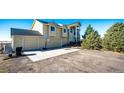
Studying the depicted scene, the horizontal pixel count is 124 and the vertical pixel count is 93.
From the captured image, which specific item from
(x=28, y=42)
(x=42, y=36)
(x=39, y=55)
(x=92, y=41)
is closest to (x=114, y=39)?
(x=92, y=41)

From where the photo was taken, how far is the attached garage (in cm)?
773

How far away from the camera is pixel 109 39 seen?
812cm

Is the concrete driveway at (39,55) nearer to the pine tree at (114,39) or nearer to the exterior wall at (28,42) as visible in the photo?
the exterior wall at (28,42)

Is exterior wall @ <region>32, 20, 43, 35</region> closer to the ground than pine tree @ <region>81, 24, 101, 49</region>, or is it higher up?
higher up

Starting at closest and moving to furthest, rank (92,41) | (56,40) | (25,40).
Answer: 1. (25,40)
2. (92,41)
3. (56,40)

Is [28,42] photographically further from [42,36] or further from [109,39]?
[109,39]

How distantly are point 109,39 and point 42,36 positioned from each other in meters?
6.12

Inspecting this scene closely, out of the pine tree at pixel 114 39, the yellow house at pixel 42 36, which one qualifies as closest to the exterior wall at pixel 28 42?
the yellow house at pixel 42 36

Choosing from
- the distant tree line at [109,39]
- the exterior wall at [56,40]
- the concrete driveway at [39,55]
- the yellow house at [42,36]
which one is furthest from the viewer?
the exterior wall at [56,40]

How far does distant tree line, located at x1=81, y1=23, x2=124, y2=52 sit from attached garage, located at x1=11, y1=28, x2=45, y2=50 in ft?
14.8

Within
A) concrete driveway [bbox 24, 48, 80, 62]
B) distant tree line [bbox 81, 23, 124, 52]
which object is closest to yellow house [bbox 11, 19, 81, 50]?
concrete driveway [bbox 24, 48, 80, 62]

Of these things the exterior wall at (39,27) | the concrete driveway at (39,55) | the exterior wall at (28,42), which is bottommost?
the concrete driveway at (39,55)

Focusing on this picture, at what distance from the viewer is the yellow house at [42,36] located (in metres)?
8.01

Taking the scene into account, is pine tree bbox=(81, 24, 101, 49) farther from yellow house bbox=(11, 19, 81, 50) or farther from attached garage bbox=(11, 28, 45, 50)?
attached garage bbox=(11, 28, 45, 50)
